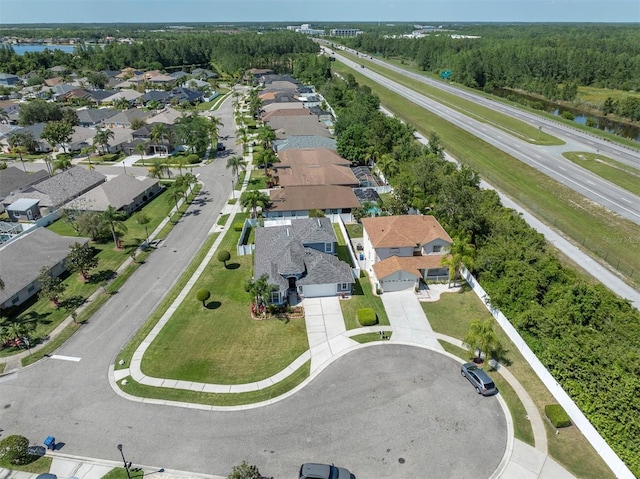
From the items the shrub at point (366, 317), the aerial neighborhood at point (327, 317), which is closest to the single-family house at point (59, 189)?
the aerial neighborhood at point (327, 317)

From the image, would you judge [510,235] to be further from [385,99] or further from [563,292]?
[385,99]

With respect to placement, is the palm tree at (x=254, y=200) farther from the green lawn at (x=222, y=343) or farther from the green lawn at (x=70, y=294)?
the green lawn at (x=222, y=343)

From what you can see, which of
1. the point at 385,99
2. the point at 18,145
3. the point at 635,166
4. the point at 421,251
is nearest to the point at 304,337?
the point at 421,251

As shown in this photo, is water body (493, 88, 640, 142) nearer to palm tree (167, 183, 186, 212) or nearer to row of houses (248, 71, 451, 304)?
row of houses (248, 71, 451, 304)

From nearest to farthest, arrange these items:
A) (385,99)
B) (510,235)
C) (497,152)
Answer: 1. (510,235)
2. (497,152)
3. (385,99)

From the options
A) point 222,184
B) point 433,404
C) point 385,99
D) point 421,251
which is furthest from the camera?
point 385,99

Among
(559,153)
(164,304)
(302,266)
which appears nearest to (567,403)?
(302,266)
